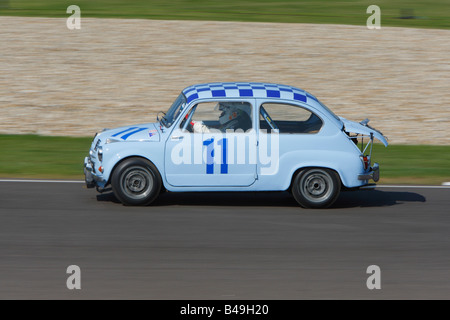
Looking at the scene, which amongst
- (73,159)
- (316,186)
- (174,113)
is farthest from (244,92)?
(73,159)

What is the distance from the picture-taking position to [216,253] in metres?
7.95

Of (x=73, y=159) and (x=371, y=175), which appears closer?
(x=371, y=175)

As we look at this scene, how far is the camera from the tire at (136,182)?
9578 mm

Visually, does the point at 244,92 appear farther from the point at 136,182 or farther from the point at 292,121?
the point at 136,182

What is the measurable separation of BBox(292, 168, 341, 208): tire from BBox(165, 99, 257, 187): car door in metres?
0.64

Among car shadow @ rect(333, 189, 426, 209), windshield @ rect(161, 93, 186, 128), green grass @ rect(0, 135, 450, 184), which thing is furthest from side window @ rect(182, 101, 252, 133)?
green grass @ rect(0, 135, 450, 184)

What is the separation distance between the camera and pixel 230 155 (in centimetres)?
958

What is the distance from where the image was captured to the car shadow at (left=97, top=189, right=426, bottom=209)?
10250 millimetres

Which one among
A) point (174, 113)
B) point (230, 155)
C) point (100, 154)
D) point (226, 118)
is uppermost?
point (174, 113)

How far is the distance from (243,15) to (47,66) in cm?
832

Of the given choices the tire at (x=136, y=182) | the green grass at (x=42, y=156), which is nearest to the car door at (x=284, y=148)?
the tire at (x=136, y=182)

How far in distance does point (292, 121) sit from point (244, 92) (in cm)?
90

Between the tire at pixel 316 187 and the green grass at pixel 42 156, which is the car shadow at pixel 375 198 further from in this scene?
the green grass at pixel 42 156

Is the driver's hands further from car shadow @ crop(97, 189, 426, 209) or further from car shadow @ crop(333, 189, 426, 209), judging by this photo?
car shadow @ crop(333, 189, 426, 209)
